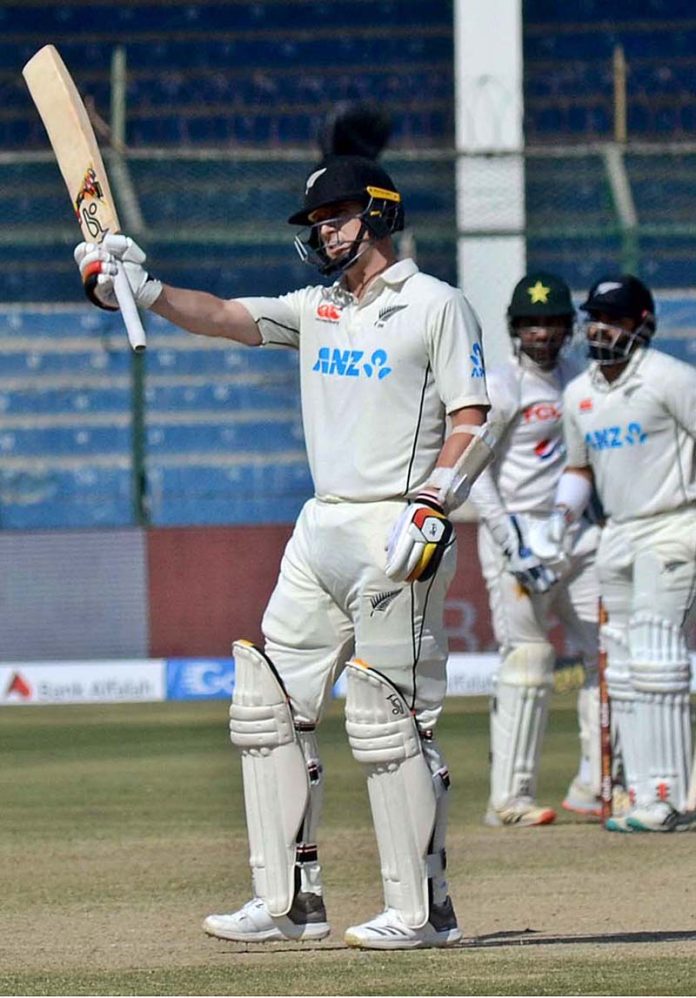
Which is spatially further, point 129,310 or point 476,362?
point 476,362

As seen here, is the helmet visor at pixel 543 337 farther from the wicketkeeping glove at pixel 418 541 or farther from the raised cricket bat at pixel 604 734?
the wicketkeeping glove at pixel 418 541

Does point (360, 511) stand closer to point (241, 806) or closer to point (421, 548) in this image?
point (421, 548)

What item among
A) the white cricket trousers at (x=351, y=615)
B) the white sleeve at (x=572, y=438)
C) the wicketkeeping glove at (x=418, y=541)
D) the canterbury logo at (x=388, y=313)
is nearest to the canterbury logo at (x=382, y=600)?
the white cricket trousers at (x=351, y=615)

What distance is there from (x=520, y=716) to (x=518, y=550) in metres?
0.69

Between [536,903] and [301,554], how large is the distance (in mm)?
1351

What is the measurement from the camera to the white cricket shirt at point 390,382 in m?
4.68

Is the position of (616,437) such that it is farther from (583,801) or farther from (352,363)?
(352,363)

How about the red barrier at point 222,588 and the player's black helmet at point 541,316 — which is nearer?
the player's black helmet at point 541,316

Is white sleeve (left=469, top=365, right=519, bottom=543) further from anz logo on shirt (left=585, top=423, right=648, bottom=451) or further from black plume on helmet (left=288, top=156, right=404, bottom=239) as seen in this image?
black plume on helmet (left=288, top=156, right=404, bottom=239)

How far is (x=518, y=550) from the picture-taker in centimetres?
735

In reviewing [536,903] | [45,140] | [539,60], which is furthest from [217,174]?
[536,903]

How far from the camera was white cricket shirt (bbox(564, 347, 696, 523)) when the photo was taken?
710 cm

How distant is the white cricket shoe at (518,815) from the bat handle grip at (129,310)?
3.30 meters

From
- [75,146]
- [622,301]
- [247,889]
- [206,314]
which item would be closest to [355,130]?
[622,301]
